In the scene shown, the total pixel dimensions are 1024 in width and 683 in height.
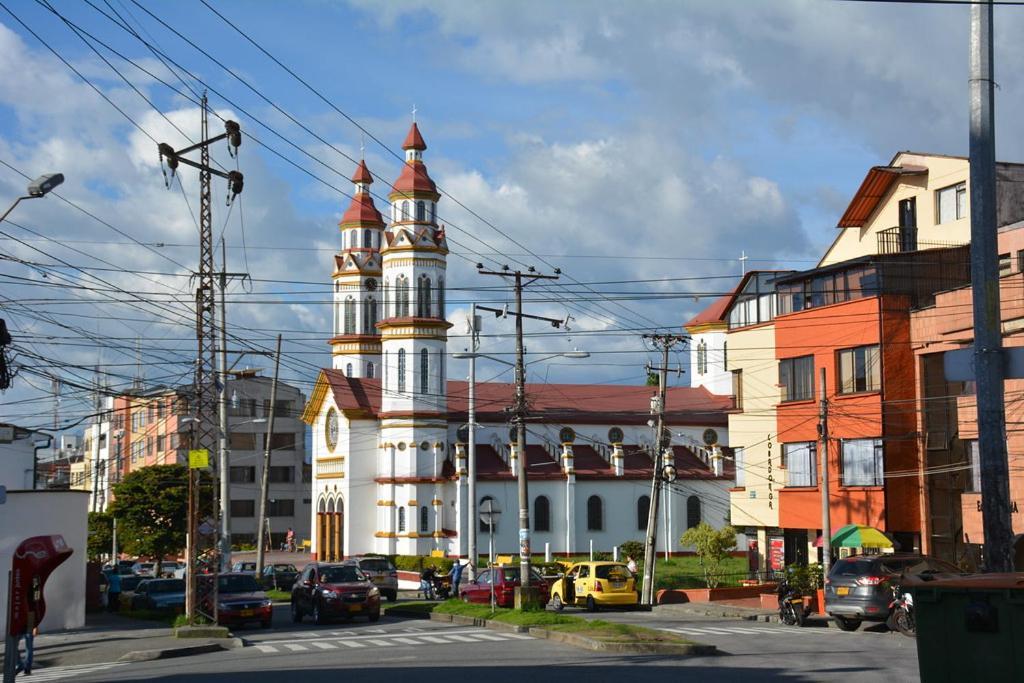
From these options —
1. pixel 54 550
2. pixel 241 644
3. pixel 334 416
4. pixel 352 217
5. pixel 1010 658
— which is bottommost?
pixel 241 644

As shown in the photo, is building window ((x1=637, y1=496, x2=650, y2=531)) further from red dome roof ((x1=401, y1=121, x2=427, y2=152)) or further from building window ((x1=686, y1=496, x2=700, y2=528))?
red dome roof ((x1=401, y1=121, x2=427, y2=152))

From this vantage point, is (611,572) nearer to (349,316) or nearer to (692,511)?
A: (692,511)

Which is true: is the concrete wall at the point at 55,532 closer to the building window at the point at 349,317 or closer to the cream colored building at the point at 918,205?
the cream colored building at the point at 918,205

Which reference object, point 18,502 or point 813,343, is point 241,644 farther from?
point 813,343

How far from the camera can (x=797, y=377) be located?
42.4 metres

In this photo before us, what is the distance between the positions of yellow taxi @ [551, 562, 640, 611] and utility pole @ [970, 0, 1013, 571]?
2630 cm

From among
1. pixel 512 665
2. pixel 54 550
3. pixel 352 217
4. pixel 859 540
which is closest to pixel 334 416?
pixel 352 217

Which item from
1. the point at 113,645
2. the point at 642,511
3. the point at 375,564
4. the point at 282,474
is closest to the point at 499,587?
the point at 375,564

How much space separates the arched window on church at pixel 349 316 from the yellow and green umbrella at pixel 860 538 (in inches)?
2340

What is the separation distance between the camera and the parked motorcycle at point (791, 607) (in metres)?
30.7

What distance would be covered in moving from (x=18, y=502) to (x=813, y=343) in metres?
25.5

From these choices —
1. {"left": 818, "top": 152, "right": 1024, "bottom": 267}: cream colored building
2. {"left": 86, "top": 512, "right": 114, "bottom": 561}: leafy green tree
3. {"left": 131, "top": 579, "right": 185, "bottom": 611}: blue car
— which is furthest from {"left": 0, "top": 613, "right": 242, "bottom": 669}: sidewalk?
{"left": 86, "top": 512, "right": 114, "bottom": 561}: leafy green tree

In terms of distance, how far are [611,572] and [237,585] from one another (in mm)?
11629

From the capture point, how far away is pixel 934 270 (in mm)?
39438
